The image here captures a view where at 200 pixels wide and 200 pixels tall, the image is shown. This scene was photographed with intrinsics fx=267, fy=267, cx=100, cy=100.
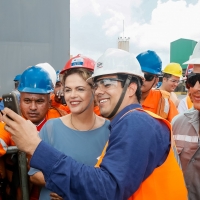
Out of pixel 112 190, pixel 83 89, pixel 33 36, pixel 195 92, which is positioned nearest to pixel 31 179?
pixel 83 89

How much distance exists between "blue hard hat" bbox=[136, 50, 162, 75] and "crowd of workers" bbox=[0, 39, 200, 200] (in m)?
1.75

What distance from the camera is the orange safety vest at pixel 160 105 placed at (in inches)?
158

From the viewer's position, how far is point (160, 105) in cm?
411

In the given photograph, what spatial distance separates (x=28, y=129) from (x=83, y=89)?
104 cm

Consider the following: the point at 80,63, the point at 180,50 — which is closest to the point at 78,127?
the point at 80,63

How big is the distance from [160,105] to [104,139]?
206 centimetres

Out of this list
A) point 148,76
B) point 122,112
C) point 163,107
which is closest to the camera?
point 122,112

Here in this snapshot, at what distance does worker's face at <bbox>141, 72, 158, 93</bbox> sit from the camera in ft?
13.2

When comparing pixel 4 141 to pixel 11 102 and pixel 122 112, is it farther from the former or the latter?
pixel 122 112

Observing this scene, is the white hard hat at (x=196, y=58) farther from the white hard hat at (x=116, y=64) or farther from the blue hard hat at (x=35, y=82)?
the blue hard hat at (x=35, y=82)

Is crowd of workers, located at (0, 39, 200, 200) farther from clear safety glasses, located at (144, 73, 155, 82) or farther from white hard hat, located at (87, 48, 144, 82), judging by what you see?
clear safety glasses, located at (144, 73, 155, 82)

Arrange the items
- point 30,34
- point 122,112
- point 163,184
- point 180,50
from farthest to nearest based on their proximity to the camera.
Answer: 1. point 180,50
2. point 30,34
3. point 122,112
4. point 163,184

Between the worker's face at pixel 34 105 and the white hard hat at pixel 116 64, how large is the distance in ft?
3.75

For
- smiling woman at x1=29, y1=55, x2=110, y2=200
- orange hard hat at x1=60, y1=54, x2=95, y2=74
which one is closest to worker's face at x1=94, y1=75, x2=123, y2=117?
smiling woman at x1=29, y1=55, x2=110, y2=200
